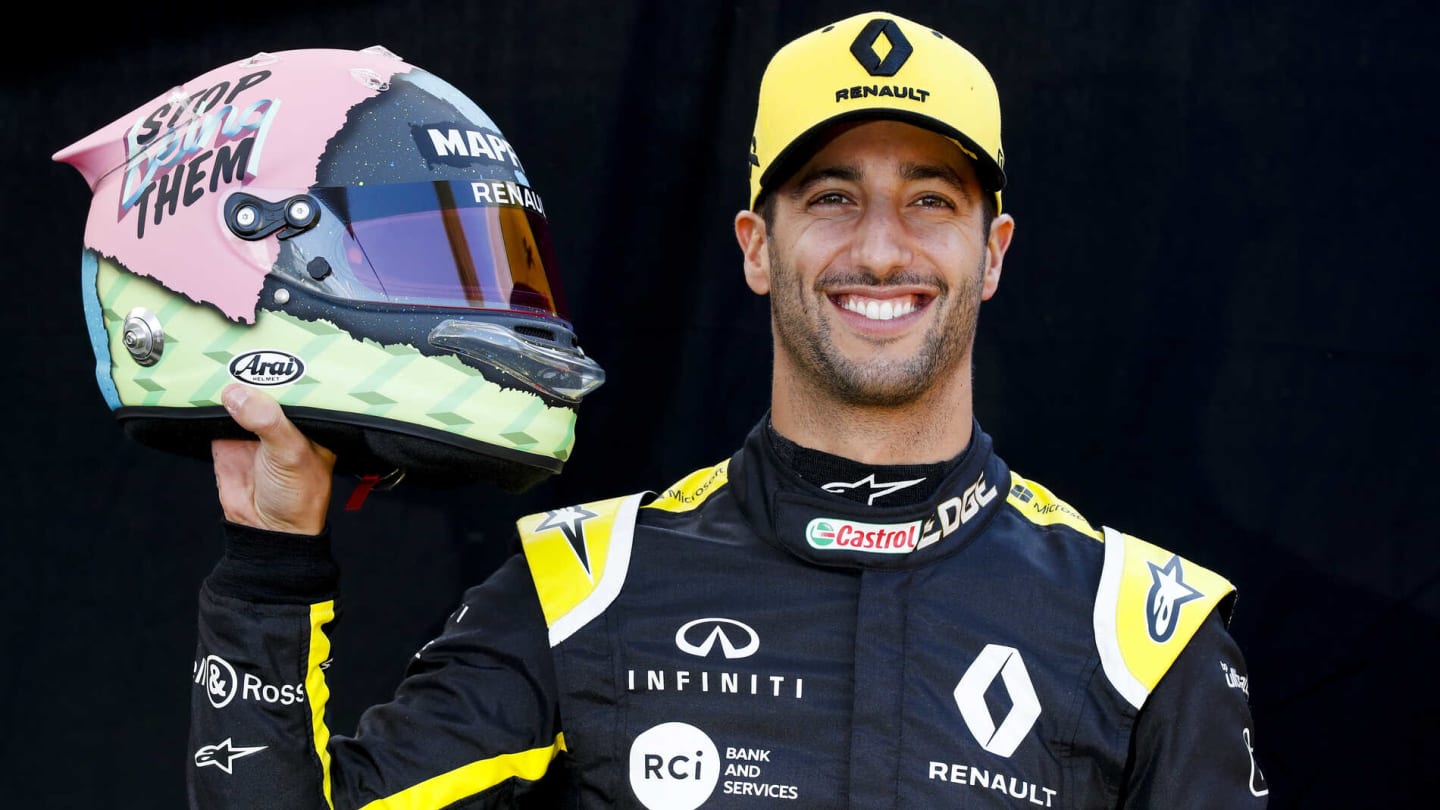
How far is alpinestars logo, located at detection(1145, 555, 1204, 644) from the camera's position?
1772mm

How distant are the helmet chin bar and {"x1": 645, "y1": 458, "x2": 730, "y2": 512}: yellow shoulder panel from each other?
0.23m

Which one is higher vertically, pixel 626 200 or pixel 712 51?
pixel 712 51

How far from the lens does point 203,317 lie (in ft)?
5.51

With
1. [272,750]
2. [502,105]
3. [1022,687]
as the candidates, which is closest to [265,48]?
[502,105]

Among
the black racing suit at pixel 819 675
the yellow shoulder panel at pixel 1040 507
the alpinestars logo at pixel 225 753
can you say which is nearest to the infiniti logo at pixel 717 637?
the black racing suit at pixel 819 675

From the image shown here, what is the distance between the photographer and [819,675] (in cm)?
177

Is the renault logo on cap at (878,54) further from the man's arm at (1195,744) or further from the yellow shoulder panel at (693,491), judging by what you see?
the man's arm at (1195,744)

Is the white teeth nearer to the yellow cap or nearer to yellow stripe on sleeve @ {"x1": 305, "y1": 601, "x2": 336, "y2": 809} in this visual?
the yellow cap

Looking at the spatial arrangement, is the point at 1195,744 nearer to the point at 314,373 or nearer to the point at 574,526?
the point at 574,526

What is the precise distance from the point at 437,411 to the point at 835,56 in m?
0.61

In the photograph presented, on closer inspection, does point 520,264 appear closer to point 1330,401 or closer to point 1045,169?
point 1045,169

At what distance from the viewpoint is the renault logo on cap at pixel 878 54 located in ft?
6.08

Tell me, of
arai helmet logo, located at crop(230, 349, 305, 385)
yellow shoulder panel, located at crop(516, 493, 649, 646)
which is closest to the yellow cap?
yellow shoulder panel, located at crop(516, 493, 649, 646)

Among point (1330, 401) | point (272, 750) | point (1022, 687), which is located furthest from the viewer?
point (1330, 401)
